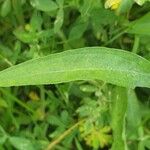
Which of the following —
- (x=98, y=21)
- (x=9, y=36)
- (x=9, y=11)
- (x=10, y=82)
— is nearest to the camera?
(x=10, y=82)

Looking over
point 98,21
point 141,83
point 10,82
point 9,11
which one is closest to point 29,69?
point 10,82

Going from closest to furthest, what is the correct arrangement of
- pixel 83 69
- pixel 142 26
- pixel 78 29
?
pixel 83 69 → pixel 142 26 → pixel 78 29

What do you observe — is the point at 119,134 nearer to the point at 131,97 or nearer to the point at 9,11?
the point at 131,97

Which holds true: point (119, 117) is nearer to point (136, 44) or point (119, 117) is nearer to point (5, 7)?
point (136, 44)

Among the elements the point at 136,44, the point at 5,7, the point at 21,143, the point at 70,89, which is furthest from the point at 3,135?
the point at 136,44

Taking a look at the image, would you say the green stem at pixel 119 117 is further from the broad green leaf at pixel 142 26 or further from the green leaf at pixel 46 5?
the green leaf at pixel 46 5

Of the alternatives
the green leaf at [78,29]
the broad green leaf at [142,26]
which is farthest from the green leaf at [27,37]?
the broad green leaf at [142,26]

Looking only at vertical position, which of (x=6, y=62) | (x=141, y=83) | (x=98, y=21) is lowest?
(x=141, y=83)
